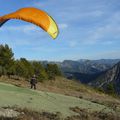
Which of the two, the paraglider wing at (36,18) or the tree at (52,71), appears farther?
the tree at (52,71)

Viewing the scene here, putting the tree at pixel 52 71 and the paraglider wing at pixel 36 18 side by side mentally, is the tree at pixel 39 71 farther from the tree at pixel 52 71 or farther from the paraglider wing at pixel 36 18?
the paraglider wing at pixel 36 18

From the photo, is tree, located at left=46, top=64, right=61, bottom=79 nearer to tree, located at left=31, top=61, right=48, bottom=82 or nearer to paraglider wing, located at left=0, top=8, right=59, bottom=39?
tree, located at left=31, top=61, right=48, bottom=82

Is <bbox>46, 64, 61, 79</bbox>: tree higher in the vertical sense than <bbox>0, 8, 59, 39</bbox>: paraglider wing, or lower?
lower

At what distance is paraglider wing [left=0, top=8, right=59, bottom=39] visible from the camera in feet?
40.6

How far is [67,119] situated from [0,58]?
4669 cm

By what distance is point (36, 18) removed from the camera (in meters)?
12.6

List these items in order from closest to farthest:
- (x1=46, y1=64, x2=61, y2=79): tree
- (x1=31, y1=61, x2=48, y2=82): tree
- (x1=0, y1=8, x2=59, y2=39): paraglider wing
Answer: (x1=0, y1=8, x2=59, y2=39): paraglider wing → (x1=31, y1=61, x2=48, y2=82): tree → (x1=46, y1=64, x2=61, y2=79): tree

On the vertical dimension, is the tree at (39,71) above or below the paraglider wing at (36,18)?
below

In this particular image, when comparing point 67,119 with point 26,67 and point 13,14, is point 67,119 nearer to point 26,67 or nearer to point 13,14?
point 13,14

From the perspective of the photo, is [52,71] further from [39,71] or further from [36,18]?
[36,18]

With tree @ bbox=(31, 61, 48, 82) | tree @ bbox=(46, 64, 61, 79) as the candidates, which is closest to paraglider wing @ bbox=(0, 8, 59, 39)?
tree @ bbox=(31, 61, 48, 82)

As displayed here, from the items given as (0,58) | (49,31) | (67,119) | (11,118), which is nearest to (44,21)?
(49,31)

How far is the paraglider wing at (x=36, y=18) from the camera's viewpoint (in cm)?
1237

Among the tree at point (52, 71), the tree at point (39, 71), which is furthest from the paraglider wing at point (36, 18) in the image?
the tree at point (52, 71)
